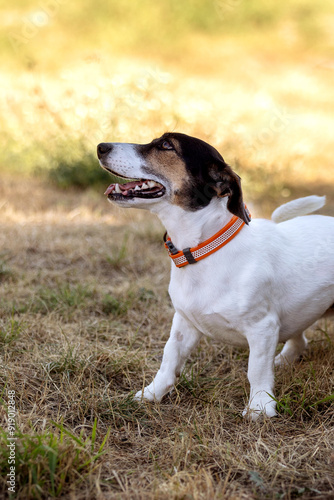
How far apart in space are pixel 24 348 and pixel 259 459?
1.38 m

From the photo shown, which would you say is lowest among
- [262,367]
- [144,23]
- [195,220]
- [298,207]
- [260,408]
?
[144,23]

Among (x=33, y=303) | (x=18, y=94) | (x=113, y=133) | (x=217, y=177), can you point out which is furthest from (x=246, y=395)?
(x=18, y=94)

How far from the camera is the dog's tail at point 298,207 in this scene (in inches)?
122

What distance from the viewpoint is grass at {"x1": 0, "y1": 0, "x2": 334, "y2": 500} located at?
2.04 m

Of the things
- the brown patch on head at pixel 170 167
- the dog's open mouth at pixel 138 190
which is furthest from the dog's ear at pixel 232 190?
the dog's open mouth at pixel 138 190

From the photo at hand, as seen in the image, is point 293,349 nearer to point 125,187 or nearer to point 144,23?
point 125,187

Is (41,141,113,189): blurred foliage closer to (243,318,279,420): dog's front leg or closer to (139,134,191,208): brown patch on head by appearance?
(139,134,191,208): brown patch on head

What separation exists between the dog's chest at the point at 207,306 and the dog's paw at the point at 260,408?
29 cm

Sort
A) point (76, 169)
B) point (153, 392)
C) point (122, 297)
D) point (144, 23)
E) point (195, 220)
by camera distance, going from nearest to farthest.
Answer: point (195, 220) < point (153, 392) < point (122, 297) < point (76, 169) < point (144, 23)

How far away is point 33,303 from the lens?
3.55 meters

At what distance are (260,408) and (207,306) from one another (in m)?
0.51

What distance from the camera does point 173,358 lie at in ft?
9.00

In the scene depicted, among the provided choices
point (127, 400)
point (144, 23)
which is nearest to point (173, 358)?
point (127, 400)

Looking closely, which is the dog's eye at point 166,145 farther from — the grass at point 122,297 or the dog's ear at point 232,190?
the grass at point 122,297
